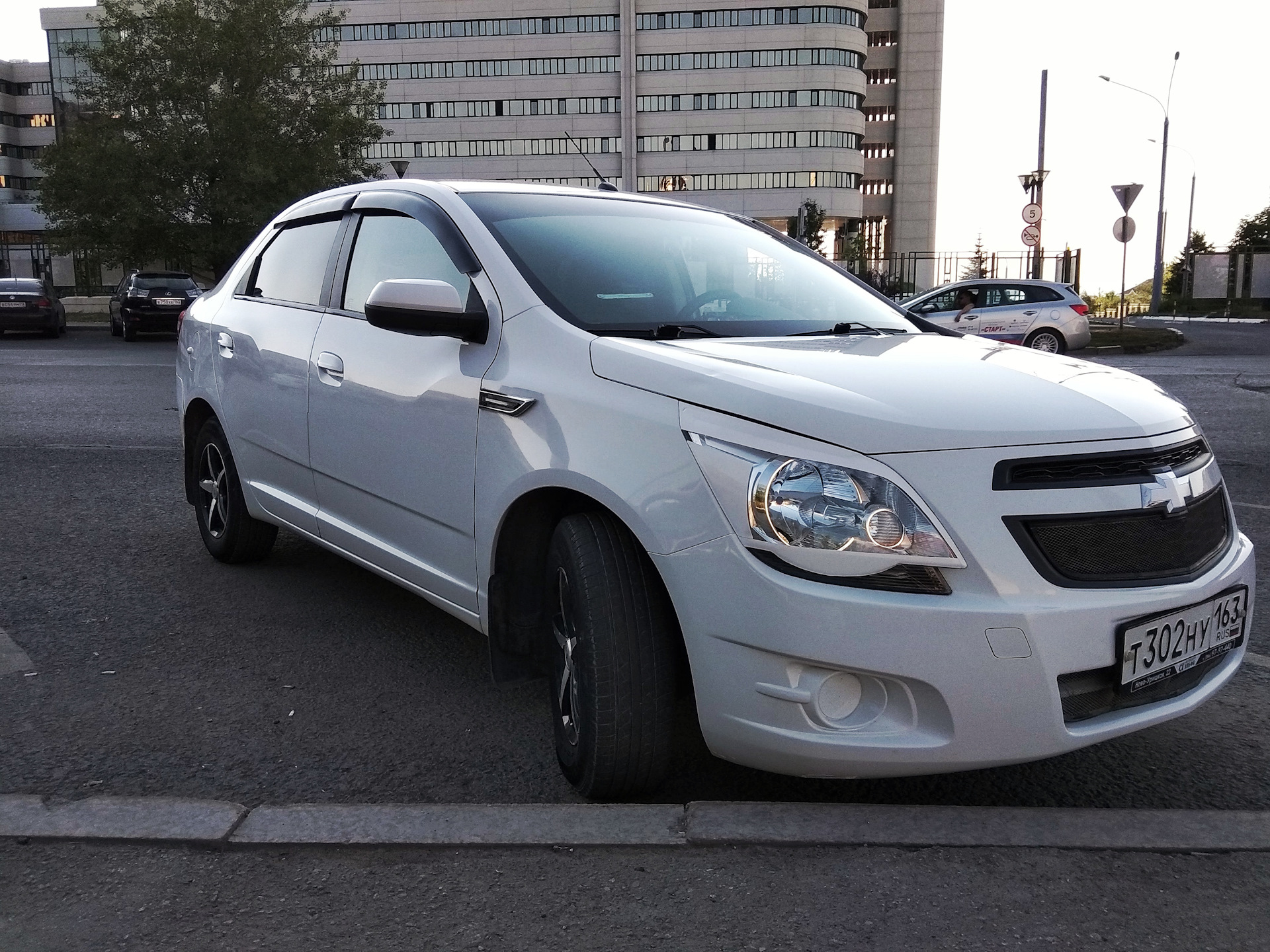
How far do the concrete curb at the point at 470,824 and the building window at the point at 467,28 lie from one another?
8134 centimetres

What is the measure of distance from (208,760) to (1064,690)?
215cm

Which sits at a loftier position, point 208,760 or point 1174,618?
point 1174,618

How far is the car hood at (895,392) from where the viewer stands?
2.42 metres

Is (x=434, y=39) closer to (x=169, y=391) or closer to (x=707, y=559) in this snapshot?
(x=169, y=391)

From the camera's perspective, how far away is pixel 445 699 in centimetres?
363

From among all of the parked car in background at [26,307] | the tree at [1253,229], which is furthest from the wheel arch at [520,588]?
the tree at [1253,229]

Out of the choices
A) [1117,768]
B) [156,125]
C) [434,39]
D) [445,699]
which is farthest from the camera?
[434,39]

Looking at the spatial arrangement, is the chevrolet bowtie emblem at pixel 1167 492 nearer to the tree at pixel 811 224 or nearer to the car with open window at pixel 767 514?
the car with open window at pixel 767 514

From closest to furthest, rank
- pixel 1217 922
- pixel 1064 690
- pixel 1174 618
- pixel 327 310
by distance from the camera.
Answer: pixel 1217 922 < pixel 1064 690 < pixel 1174 618 < pixel 327 310

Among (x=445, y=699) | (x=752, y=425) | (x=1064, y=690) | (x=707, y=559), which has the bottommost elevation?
(x=445, y=699)

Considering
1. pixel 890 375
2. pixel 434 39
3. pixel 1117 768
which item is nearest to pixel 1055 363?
pixel 890 375

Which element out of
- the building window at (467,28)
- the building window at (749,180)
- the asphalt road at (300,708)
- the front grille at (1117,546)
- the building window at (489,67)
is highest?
the building window at (467,28)

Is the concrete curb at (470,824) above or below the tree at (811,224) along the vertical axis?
below

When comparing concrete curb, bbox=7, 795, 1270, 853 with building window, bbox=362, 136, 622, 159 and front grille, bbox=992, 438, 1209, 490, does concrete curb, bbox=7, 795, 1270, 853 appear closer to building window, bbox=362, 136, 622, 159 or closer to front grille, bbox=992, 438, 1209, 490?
front grille, bbox=992, 438, 1209, 490
